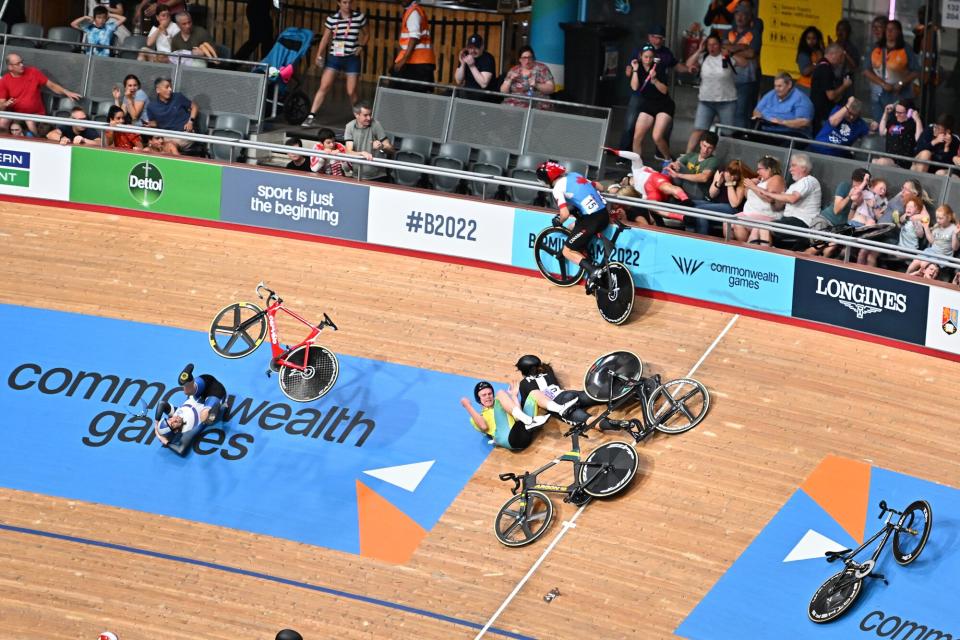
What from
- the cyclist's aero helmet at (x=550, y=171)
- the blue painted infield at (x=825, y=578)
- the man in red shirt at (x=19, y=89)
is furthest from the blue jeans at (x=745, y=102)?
the man in red shirt at (x=19, y=89)

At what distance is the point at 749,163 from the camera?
1429 cm

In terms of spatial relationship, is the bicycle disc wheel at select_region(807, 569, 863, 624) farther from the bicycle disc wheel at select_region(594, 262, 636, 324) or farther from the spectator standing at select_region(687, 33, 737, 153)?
the spectator standing at select_region(687, 33, 737, 153)

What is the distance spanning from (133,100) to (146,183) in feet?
3.18

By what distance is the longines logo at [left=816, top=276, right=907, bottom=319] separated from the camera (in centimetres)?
1309

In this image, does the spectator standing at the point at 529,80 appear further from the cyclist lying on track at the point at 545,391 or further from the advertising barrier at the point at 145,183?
the cyclist lying on track at the point at 545,391

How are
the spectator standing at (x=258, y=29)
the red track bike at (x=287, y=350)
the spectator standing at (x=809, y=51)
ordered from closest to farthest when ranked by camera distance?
1. the red track bike at (x=287, y=350)
2. the spectator standing at (x=809, y=51)
3. the spectator standing at (x=258, y=29)

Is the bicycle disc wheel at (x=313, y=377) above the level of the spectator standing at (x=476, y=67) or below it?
below

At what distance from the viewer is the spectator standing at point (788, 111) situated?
14.7 meters

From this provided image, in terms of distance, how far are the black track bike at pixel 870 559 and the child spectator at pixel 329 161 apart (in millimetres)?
6486

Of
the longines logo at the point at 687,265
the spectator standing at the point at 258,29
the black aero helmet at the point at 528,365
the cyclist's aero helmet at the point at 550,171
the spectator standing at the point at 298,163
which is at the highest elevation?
the spectator standing at the point at 258,29

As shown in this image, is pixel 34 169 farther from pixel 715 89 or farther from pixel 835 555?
pixel 835 555

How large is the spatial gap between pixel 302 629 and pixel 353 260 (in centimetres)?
474

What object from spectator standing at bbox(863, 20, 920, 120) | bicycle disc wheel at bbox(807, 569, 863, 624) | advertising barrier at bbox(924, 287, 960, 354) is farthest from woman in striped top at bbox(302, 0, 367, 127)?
bicycle disc wheel at bbox(807, 569, 863, 624)

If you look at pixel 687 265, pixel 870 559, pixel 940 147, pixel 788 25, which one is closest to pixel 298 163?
pixel 687 265
